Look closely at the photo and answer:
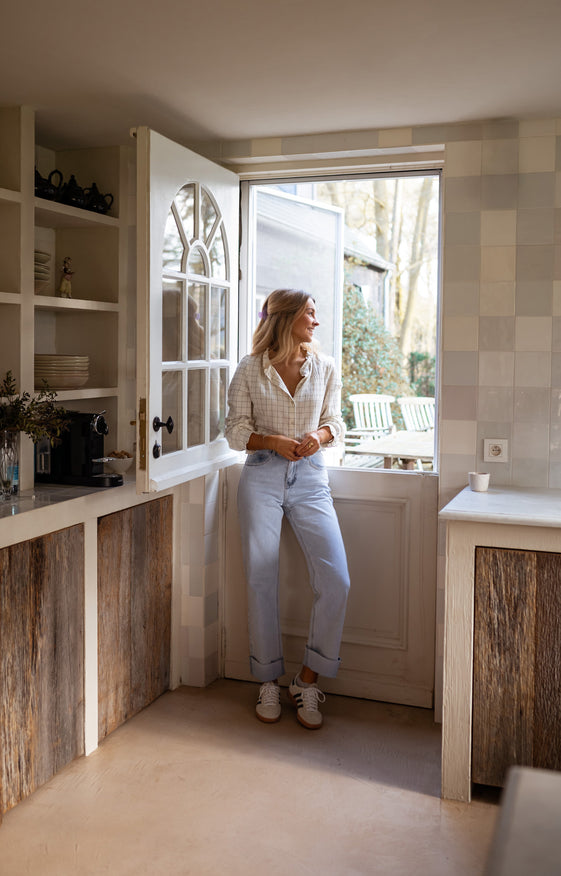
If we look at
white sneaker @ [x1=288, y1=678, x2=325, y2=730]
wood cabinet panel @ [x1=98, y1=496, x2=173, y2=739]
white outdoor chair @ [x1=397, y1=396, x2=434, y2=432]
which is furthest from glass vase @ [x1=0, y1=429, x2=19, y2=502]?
white outdoor chair @ [x1=397, y1=396, x2=434, y2=432]

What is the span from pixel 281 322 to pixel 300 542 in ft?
2.94

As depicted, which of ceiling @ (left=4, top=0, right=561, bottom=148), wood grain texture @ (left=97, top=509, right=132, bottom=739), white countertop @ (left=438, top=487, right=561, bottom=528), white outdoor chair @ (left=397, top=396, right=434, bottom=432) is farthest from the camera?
white outdoor chair @ (left=397, top=396, right=434, bottom=432)

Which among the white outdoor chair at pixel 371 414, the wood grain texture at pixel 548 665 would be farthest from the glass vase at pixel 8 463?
the white outdoor chair at pixel 371 414

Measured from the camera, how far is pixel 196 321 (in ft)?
10.3

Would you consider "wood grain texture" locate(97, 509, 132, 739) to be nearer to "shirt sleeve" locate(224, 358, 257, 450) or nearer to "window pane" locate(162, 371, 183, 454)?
"window pane" locate(162, 371, 183, 454)

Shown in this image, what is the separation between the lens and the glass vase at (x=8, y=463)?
2697 mm

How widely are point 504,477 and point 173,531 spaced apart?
1415 millimetres

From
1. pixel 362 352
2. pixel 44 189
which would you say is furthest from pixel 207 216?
pixel 362 352

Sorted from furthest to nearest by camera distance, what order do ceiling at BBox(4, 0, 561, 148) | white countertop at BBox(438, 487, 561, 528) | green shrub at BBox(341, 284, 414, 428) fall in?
1. green shrub at BBox(341, 284, 414, 428)
2. white countertop at BBox(438, 487, 561, 528)
3. ceiling at BBox(4, 0, 561, 148)

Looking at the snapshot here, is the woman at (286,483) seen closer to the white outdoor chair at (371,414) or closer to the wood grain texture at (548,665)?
the wood grain texture at (548,665)

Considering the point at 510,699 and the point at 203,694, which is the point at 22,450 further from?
the point at 510,699

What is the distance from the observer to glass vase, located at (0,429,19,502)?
2697mm

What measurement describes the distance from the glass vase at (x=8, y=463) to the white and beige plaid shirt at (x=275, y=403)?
2.77 feet

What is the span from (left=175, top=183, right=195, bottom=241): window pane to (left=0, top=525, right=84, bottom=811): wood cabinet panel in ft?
3.87
